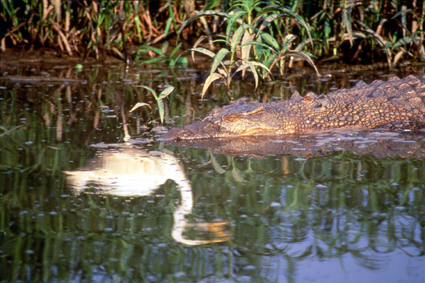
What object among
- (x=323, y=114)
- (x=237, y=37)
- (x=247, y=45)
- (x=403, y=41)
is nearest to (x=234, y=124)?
(x=323, y=114)

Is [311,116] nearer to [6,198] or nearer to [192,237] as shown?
[192,237]

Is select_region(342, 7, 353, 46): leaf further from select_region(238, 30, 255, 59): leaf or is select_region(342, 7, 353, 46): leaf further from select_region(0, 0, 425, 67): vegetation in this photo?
select_region(238, 30, 255, 59): leaf

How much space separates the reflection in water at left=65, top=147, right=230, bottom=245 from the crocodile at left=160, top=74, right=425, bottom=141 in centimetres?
55

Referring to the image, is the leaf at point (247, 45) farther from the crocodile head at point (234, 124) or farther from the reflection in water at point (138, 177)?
the reflection in water at point (138, 177)

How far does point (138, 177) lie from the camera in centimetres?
335

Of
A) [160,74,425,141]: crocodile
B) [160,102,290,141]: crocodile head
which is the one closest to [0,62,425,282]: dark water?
[160,102,290,141]: crocodile head

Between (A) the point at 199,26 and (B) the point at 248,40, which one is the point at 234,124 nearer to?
(B) the point at 248,40

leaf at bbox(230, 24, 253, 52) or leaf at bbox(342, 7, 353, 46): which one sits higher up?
leaf at bbox(342, 7, 353, 46)

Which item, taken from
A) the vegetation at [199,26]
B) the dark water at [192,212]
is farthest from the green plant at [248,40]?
the dark water at [192,212]

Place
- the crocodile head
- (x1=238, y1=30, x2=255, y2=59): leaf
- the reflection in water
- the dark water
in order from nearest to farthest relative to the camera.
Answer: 1. the dark water
2. the reflection in water
3. the crocodile head
4. (x1=238, y1=30, x2=255, y2=59): leaf

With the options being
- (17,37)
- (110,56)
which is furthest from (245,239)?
(17,37)

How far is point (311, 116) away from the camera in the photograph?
4.57 m

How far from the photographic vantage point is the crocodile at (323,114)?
4324 mm

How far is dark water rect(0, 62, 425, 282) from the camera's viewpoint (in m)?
2.29
